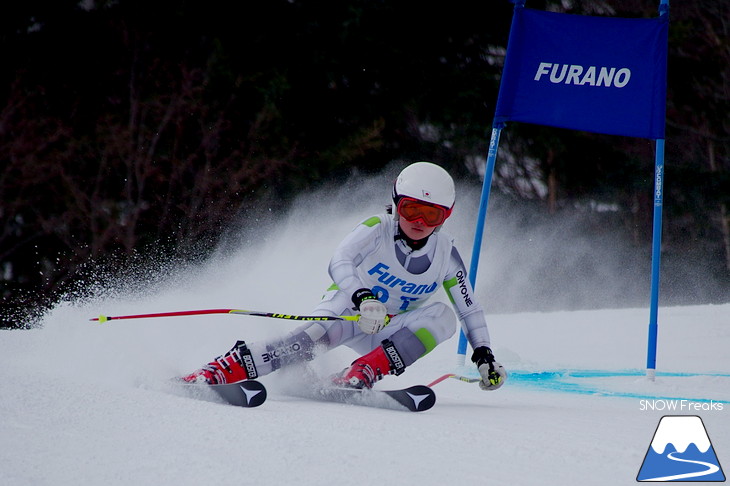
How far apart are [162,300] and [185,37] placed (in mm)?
9755

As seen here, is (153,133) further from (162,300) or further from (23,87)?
(162,300)

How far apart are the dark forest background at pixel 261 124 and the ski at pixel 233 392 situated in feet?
30.2

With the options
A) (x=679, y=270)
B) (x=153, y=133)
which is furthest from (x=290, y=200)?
(x=679, y=270)

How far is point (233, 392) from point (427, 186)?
1508 mm

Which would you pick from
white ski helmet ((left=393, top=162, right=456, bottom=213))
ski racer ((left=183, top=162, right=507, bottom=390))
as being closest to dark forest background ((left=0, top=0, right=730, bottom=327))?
ski racer ((left=183, top=162, right=507, bottom=390))

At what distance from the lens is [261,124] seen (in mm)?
14328

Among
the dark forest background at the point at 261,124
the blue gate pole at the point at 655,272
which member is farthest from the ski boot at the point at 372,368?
the dark forest background at the point at 261,124

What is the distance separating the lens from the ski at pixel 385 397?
391 cm

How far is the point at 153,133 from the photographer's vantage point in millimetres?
13375

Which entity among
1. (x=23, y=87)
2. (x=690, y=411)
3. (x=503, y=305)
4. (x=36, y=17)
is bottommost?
(x=503, y=305)

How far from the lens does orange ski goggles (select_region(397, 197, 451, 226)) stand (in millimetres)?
4438

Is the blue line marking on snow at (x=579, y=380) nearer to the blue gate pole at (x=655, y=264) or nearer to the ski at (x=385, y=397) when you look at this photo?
the blue gate pole at (x=655, y=264)

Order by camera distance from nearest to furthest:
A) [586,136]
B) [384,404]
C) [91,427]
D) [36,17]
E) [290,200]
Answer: [91,427] < [384,404] < [290,200] < [36,17] < [586,136]

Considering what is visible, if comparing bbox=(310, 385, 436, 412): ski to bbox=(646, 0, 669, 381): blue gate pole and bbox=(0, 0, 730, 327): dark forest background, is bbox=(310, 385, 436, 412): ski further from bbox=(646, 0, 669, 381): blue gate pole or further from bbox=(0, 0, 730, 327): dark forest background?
bbox=(0, 0, 730, 327): dark forest background
